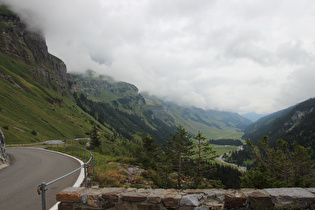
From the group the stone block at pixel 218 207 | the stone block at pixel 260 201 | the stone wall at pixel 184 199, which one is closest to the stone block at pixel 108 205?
the stone wall at pixel 184 199

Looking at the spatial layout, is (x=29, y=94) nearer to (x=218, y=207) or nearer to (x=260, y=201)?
(x=218, y=207)

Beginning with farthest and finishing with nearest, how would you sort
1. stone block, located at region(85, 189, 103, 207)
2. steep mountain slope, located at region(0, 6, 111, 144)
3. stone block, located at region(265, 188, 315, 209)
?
steep mountain slope, located at region(0, 6, 111, 144) → stone block, located at region(85, 189, 103, 207) → stone block, located at region(265, 188, 315, 209)

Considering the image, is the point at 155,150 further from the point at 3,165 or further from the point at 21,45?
the point at 21,45

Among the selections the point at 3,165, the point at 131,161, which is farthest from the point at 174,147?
the point at 3,165

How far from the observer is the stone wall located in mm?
5809

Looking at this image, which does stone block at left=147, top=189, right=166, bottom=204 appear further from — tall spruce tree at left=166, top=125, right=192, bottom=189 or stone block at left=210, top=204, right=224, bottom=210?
tall spruce tree at left=166, top=125, right=192, bottom=189

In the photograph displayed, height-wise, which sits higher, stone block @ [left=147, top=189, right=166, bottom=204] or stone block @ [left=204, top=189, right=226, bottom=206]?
stone block @ [left=147, top=189, right=166, bottom=204]

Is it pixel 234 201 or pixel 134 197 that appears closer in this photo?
pixel 234 201

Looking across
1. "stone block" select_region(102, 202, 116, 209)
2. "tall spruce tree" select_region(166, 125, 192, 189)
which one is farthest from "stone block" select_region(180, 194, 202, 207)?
"tall spruce tree" select_region(166, 125, 192, 189)

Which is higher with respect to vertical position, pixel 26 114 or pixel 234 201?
pixel 26 114

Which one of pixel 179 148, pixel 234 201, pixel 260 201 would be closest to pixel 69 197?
pixel 234 201

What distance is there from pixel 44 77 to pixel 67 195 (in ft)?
753

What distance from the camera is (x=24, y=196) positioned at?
8.84m

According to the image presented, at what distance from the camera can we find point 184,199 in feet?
19.3
